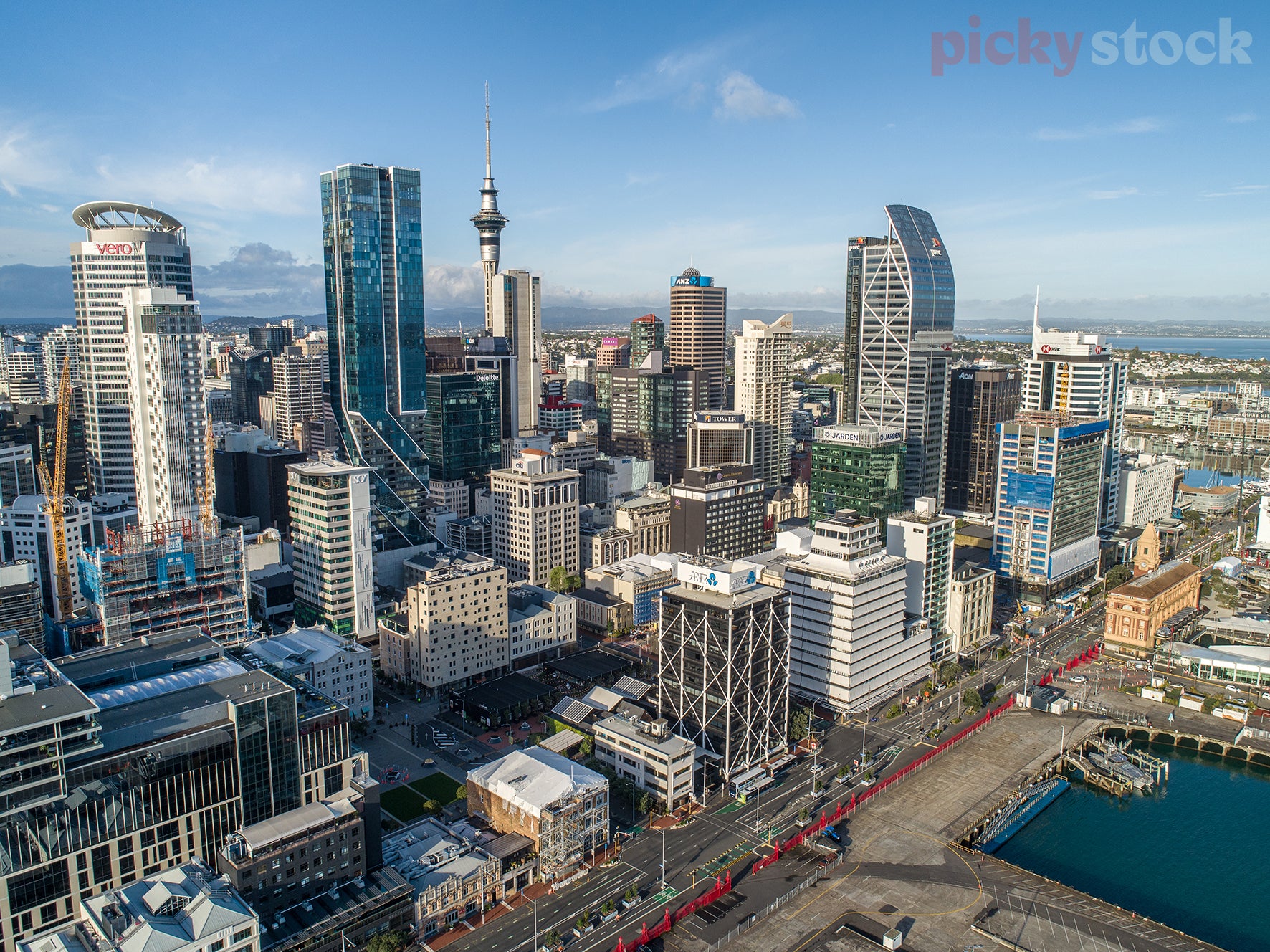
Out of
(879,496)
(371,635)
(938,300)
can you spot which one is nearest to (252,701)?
(371,635)

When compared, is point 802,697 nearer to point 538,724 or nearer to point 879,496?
point 538,724

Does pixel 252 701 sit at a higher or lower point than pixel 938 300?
lower

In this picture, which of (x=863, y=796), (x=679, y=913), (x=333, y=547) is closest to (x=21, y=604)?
(x=333, y=547)

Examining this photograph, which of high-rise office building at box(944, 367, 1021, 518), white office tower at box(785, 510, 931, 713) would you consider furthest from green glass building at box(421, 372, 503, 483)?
high-rise office building at box(944, 367, 1021, 518)

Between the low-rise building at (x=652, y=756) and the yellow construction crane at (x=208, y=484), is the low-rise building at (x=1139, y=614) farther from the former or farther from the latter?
the yellow construction crane at (x=208, y=484)

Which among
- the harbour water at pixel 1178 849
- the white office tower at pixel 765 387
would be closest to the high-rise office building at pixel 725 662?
the harbour water at pixel 1178 849
